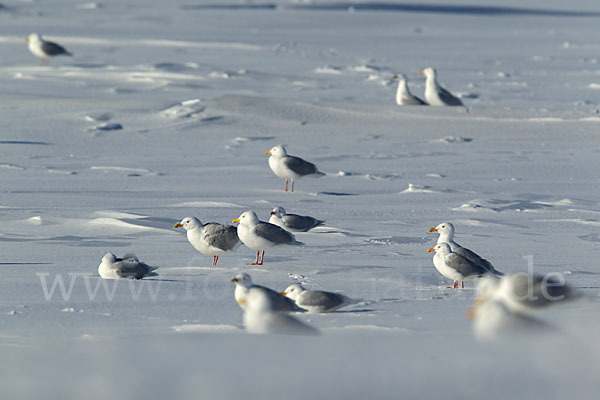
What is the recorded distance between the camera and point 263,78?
1830 cm

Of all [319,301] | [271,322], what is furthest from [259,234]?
[271,322]

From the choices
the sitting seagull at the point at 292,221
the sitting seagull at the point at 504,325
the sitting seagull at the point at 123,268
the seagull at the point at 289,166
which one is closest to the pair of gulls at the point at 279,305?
the sitting seagull at the point at 504,325

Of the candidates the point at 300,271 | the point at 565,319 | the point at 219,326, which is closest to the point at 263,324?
the point at 219,326

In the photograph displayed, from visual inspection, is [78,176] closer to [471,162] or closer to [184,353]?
[471,162]

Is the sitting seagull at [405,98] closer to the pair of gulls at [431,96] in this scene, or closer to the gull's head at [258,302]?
the pair of gulls at [431,96]

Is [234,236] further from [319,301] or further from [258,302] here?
[258,302]

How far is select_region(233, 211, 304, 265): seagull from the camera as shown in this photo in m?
6.89

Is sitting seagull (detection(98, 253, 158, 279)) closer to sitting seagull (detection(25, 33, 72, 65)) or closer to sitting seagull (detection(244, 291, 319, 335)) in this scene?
sitting seagull (detection(244, 291, 319, 335))

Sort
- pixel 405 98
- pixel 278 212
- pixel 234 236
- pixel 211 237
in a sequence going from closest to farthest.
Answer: pixel 211 237 → pixel 234 236 → pixel 278 212 → pixel 405 98

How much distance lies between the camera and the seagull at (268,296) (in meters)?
5.09

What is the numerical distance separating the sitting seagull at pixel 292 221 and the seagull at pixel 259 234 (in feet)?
1.93

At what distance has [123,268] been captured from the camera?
618 centimetres

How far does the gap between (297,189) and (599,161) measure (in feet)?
12.5

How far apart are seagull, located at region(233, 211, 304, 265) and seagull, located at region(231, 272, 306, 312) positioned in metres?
1.44
